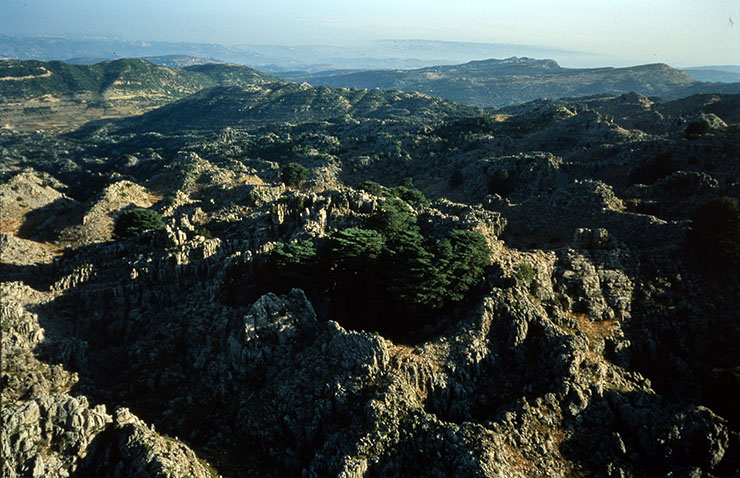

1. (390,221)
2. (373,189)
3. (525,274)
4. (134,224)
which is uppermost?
(390,221)

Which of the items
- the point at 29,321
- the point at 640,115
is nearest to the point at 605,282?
the point at 29,321

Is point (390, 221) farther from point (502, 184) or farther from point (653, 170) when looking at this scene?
point (653, 170)

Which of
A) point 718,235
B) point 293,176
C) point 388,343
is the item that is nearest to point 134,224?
point 293,176

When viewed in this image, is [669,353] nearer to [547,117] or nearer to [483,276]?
[483,276]

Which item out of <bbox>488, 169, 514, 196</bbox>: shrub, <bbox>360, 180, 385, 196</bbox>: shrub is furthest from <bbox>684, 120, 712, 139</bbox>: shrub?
<bbox>360, 180, 385, 196</bbox>: shrub

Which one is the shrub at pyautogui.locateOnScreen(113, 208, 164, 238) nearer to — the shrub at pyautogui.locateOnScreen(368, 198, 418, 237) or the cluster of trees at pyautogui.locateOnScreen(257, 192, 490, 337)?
the cluster of trees at pyautogui.locateOnScreen(257, 192, 490, 337)

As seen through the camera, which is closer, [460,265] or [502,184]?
[460,265]

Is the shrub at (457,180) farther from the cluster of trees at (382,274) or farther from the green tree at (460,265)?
the green tree at (460,265)

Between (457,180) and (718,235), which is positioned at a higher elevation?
(718,235)
